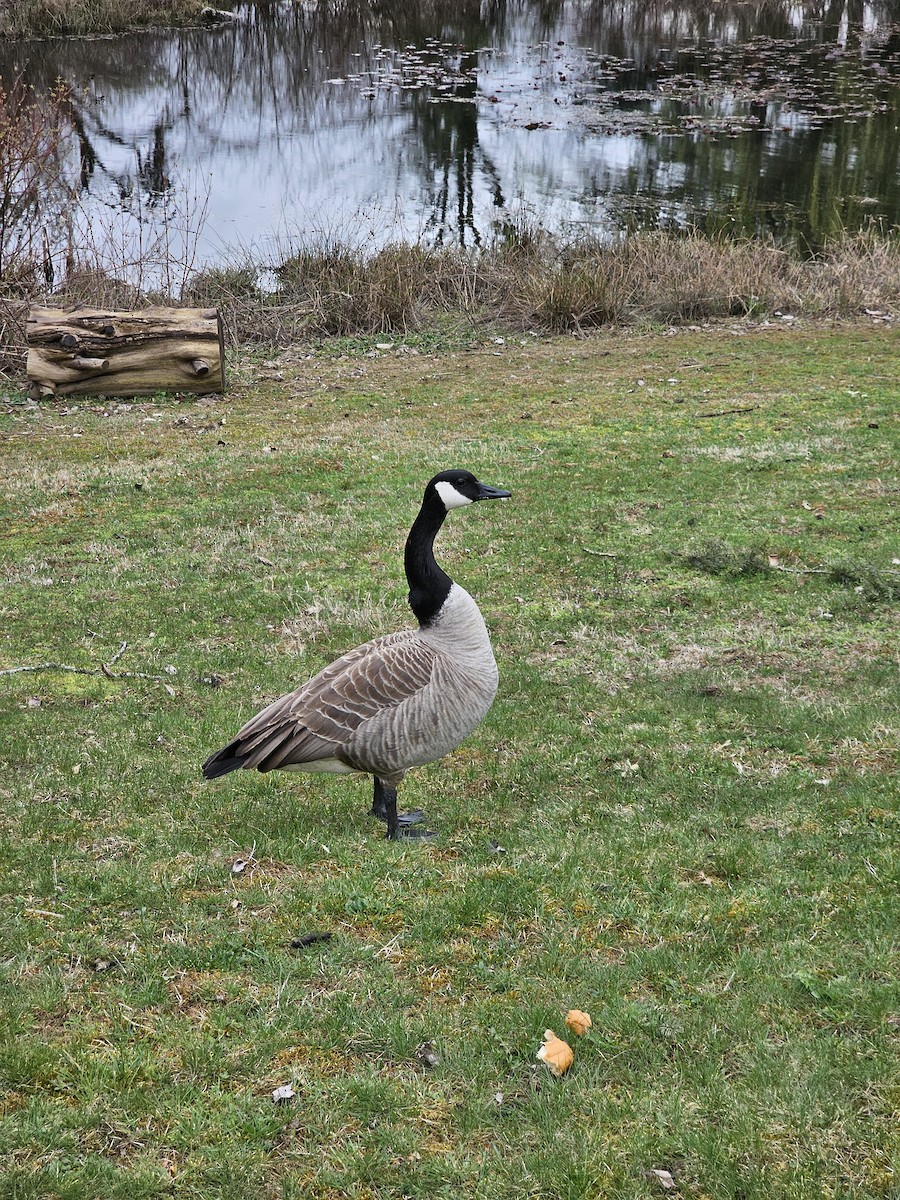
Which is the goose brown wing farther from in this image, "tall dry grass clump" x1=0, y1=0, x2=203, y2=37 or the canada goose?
"tall dry grass clump" x1=0, y1=0, x2=203, y2=37

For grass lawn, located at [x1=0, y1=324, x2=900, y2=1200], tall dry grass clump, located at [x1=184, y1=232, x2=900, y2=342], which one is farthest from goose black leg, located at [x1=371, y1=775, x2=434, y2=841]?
tall dry grass clump, located at [x1=184, y1=232, x2=900, y2=342]

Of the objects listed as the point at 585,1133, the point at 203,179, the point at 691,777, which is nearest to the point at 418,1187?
the point at 585,1133

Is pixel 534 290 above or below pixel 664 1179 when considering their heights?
above

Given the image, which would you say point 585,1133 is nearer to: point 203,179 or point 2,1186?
point 2,1186

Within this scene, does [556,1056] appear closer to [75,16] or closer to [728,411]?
[728,411]

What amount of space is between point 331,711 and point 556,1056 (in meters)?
1.93

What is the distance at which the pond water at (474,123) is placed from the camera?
23172 mm

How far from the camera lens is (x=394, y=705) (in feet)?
16.5

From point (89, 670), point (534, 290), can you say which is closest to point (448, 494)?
point (89, 670)

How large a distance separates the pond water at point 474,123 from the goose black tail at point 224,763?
14.4 meters

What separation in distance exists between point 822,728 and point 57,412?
36.9ft

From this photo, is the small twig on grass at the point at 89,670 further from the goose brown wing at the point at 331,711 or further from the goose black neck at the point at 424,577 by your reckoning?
the goose black neck at the point at 424,577

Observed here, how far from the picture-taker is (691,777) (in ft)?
19.4

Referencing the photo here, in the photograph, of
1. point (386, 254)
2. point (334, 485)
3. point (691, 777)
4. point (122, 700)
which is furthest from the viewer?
point (386, 254)
